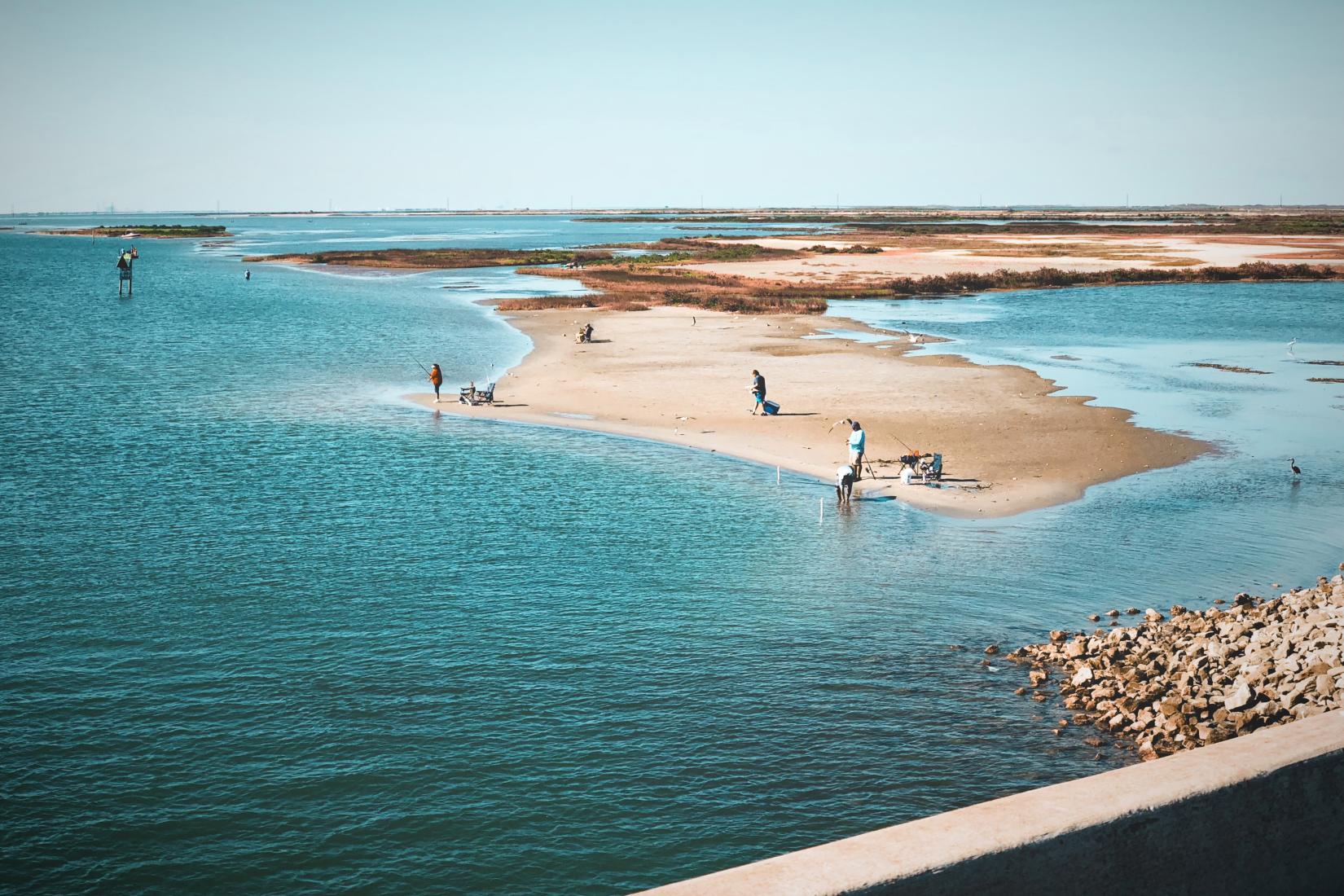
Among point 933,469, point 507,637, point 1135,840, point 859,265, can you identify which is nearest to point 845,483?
point 933,469

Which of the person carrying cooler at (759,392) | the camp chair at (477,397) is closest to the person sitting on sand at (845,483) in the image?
the person carrying cooler at (759,392)

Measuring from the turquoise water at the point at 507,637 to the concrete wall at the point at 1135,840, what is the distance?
5735mm

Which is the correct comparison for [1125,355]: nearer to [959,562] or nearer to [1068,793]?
→ [959,562]

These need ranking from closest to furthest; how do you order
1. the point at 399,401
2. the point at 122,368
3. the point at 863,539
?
the point at 863,539 < the point at 399,401 < the point at 122,368

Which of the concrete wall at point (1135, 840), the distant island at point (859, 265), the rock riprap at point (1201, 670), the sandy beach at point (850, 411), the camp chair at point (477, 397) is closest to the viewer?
the concrete wall at point (1135, 840)

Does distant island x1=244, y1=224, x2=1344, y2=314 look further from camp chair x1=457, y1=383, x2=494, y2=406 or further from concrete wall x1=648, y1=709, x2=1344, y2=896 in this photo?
concrete wall x1=648, y1=709, x2=1344, y2=896

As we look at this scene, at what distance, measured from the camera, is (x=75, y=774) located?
16.4 meters

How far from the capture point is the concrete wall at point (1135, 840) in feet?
29.0

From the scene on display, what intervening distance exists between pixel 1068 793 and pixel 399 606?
54.3ft

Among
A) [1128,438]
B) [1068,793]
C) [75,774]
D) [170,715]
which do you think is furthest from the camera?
[1128,438]

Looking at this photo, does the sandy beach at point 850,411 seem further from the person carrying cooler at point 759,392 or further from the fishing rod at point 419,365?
the fishing rod at point 419,365

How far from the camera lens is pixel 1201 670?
18.7m

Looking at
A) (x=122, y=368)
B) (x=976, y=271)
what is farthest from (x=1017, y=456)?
(x=976, y=271)

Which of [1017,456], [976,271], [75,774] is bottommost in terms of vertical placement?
[75,774]
